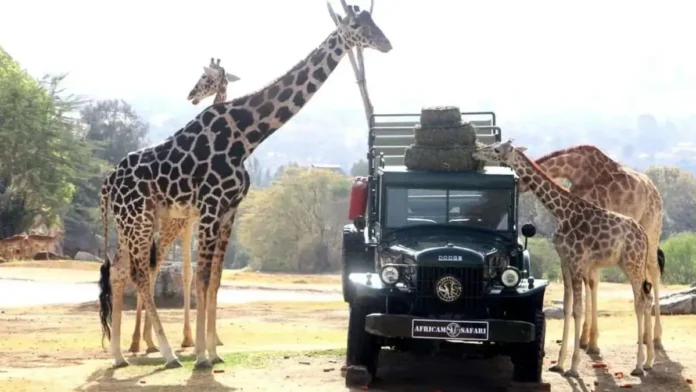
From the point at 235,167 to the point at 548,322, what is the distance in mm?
8658

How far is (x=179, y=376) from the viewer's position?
40.2 ft

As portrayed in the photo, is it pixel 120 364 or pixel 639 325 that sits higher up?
pixel 639 325

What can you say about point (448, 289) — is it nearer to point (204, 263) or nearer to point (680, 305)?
point (204, 263)

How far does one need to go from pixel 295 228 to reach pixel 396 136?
48.7 m

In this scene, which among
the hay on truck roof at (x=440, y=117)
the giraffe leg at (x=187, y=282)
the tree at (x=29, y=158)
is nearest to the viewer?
the hay on truck roof at (x=440, y=117)

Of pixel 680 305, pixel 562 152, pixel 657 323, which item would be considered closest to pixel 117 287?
pixel 562 152

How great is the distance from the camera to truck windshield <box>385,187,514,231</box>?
11852 millimetres

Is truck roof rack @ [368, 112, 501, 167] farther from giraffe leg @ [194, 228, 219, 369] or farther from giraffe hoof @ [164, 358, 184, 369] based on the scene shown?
giraffe hoof @ [164, 358, 184, 369]

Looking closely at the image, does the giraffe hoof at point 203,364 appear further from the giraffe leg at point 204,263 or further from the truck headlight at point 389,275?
the truck headlight at point 389,275

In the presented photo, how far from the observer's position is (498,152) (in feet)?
41.4

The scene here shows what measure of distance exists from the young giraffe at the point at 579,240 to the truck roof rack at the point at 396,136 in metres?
1.59

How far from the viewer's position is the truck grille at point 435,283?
10.8 m

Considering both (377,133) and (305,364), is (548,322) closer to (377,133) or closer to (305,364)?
(377,133)


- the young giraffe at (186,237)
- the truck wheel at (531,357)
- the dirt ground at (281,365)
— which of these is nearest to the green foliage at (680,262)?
the dirt ground at (281,365)
